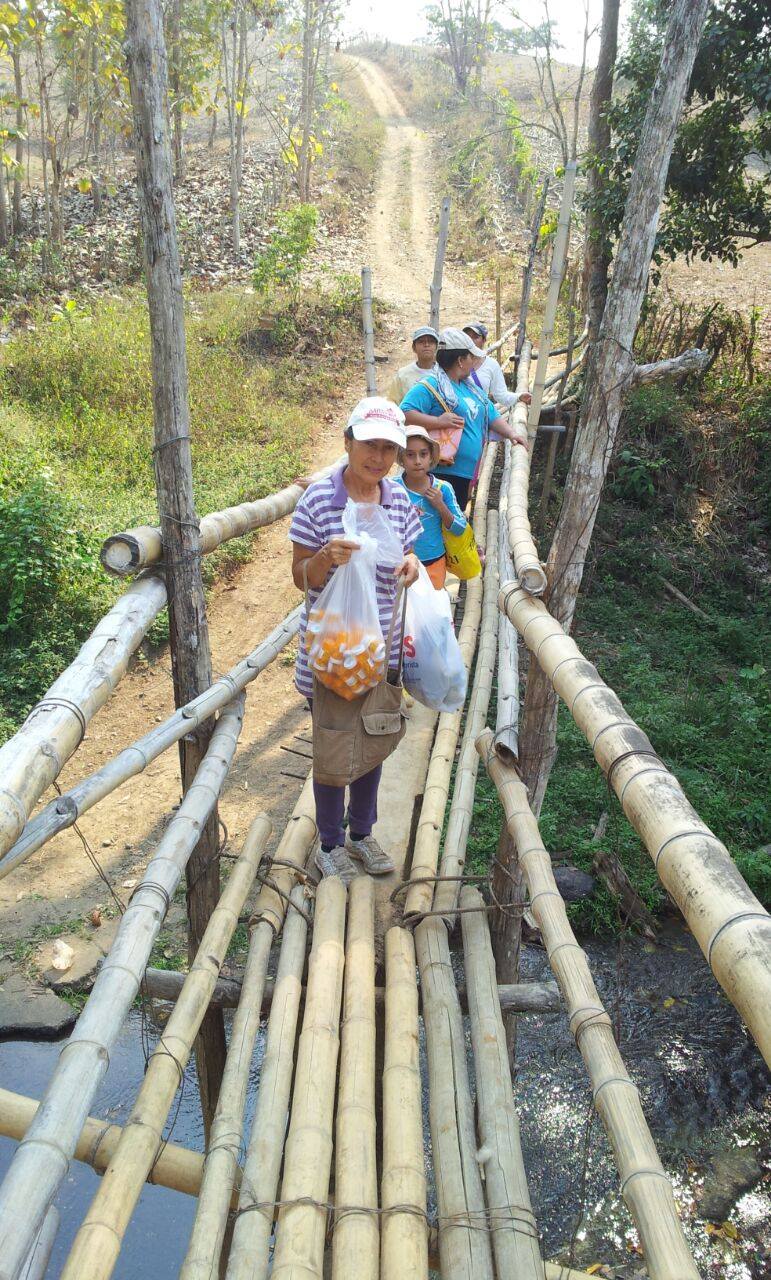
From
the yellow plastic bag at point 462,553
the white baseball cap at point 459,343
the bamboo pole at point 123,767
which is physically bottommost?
the bamboo pole at point 123,767

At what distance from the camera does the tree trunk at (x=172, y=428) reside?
250cm

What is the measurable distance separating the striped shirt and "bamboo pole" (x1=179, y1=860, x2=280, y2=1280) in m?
0.87

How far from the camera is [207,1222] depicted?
71.3 inches

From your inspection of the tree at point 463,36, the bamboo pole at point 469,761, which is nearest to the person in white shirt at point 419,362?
the bamboo pole at point 469,761

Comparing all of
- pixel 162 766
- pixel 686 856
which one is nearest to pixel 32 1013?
pixel 162 766

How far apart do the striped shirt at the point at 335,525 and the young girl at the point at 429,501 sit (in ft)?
2.46

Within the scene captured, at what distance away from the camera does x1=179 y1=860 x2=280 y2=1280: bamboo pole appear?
1.74 m

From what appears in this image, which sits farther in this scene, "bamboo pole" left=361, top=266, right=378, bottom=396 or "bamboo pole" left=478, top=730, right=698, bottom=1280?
"bamboo pole" left=361, top=266, right=378, bottom=396

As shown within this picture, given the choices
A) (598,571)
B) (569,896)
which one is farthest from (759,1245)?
(598,571)

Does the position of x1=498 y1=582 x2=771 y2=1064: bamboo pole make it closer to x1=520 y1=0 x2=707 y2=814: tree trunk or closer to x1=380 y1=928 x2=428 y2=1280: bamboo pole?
x1=520 y1=0 x2=707 y2=814: tree trunk

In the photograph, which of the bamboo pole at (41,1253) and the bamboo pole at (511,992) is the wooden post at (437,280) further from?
the bamboo pole at (41,1253)

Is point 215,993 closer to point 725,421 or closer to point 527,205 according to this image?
point 725,421

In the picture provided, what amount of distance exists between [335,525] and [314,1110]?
5.01 ft

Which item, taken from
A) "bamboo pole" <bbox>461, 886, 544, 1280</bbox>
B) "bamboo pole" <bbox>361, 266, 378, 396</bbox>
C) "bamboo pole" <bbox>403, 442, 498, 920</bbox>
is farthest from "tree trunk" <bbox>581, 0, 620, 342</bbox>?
"bamboo pole" <bbox>461, 886, 544, 1280</bbox>
